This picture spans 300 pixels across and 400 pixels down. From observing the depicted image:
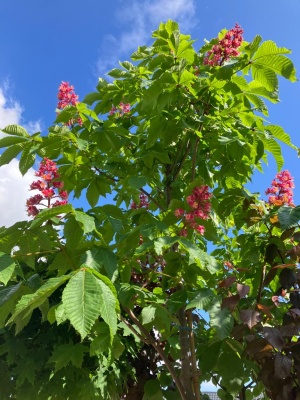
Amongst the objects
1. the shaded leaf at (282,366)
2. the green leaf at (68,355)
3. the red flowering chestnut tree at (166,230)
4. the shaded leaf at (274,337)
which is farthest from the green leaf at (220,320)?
the green leaf at (68,355)

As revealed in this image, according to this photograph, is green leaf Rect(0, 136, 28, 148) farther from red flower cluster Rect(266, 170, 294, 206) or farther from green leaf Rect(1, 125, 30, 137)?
red flower cluster Rect(266, 170, 294, 206)

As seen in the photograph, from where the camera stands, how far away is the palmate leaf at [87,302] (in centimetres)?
103

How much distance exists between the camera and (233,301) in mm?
1701

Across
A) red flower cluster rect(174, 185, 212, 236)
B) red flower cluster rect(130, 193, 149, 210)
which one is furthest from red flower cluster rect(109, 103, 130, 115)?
red flower cluster rect(174, 185, 212, 236)

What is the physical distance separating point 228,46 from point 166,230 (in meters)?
1.02

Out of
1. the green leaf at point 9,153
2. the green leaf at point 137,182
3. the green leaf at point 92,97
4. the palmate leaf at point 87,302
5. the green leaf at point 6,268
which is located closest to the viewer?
the palmate leaf at point 87,302

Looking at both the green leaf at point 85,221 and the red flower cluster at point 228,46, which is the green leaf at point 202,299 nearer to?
the green leaf at point 85,221

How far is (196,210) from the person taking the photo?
184 cm

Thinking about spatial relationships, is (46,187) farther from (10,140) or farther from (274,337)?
(274,337)

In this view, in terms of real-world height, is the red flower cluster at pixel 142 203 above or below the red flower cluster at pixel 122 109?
below

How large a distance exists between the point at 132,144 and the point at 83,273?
1369 millimetres

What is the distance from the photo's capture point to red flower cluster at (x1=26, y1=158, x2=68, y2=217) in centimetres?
208

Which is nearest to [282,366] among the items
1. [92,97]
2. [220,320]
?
[220,320]

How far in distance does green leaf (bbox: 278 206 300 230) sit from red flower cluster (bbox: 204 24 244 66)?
0.81 metres
